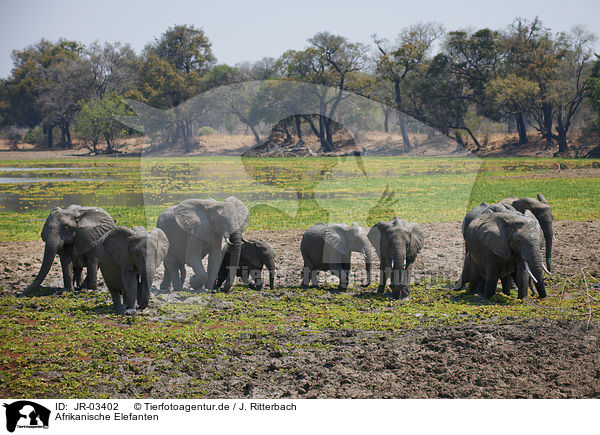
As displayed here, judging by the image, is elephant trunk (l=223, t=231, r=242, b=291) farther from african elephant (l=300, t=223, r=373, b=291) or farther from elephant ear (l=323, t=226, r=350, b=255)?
elephant ear (l=323, t=226, r=350, b=255)

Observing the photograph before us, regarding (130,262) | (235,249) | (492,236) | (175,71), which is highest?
(175,71)

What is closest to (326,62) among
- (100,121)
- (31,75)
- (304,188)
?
(304,188)

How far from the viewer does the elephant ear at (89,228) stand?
11000 mm

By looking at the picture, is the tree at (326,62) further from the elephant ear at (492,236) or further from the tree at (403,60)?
the elephant ear at (492,236)

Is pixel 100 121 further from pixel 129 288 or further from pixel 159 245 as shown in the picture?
pixel 129 288

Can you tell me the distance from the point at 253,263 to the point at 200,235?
47.1 inches

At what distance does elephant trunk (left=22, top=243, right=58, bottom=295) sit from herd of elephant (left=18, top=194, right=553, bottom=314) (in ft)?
0.06

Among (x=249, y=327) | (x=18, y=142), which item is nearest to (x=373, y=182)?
(x=249, y=327)

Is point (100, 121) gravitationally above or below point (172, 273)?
above

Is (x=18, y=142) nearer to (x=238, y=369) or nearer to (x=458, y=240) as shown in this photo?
(x=458, y=240)

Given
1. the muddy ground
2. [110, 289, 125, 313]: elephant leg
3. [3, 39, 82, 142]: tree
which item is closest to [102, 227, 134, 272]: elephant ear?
[110, 289, 125, 313]: elephant leg

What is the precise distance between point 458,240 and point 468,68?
37.5 meters

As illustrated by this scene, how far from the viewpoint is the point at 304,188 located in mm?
30516

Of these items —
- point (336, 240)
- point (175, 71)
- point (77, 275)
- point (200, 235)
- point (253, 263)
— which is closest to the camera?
point (200, 235)
